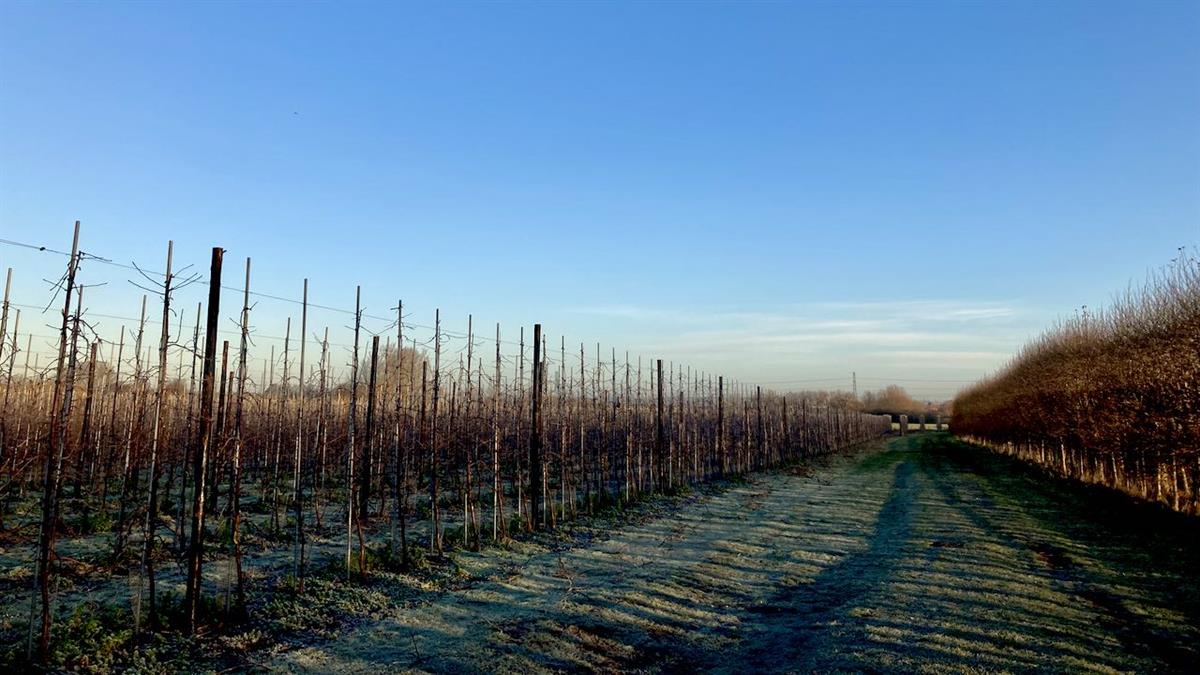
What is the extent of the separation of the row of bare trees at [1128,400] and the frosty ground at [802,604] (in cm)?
153

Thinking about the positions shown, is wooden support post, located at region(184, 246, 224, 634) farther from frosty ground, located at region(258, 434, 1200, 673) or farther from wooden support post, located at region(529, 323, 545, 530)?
wooden support post, located at region(529, 323, 545, 530)

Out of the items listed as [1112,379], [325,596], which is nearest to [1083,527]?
[1112,379]

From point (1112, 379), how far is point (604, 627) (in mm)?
14983

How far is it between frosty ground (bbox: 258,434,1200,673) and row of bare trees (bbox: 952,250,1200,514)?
5.03 ft

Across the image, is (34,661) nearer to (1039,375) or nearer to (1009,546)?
(1009,546)

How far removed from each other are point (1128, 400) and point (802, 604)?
36.9ft

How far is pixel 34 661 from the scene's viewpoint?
4.50 meters

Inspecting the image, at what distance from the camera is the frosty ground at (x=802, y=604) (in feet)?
16.4

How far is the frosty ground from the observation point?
500cm

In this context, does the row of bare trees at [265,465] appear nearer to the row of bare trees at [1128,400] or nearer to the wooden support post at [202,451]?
the wooden support post at [202,451]

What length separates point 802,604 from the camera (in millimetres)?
6641

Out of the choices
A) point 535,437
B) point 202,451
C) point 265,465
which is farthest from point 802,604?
point 265,465

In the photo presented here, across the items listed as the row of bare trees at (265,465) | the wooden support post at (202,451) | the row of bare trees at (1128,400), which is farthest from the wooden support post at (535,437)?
the row of bare trees at (1128,400)

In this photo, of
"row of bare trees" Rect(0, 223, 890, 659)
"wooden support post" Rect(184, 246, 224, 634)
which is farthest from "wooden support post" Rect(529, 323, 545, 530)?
"wooden support post" Rect(184, 246, 224, 634)
